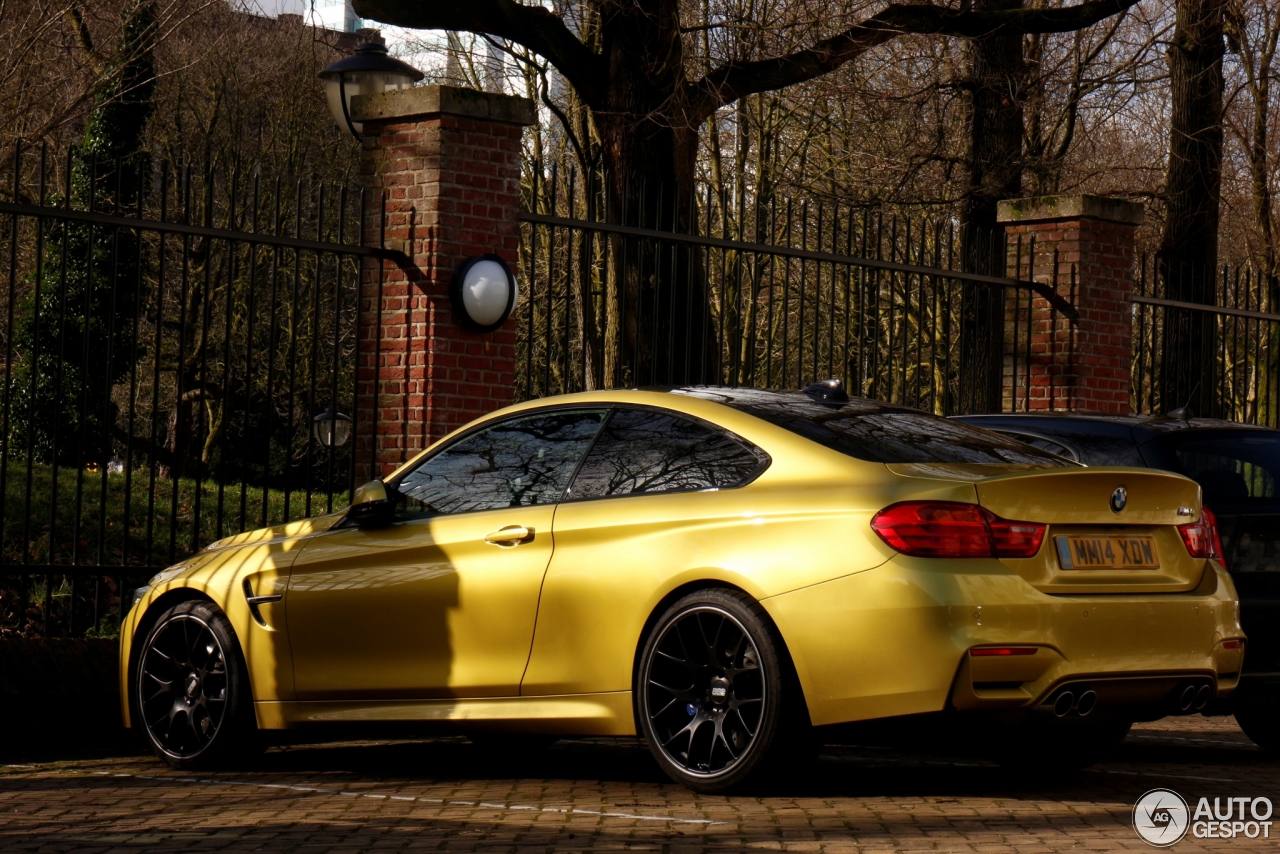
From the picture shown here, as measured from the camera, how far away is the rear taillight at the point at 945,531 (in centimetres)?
520

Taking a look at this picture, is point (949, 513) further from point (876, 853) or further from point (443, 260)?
point (443, 260)

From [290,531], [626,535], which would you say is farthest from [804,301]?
[626,535]

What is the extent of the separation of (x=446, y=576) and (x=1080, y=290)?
8.00 meters

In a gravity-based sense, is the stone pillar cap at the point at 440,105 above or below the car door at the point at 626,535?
above

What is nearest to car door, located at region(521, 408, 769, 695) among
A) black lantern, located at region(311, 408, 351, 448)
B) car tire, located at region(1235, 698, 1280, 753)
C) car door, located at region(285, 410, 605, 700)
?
car door, located at region(285, 410, 605, 700)

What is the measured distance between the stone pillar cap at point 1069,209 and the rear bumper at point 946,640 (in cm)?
792

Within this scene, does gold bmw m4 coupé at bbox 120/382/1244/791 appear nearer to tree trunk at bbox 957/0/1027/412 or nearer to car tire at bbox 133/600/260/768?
car tire at bbox 133/600/260/768

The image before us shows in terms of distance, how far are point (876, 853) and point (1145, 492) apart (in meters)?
1.76

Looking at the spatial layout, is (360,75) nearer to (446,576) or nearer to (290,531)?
(290,531)

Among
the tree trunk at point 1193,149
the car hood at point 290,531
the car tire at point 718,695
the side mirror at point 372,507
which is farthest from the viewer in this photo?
the tree trunk at point 1193,149

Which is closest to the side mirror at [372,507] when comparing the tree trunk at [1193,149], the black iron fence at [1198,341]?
the black iron fence at [1198,341]

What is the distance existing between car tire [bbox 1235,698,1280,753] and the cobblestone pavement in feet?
0.27

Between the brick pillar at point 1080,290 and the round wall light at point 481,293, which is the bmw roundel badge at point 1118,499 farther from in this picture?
the brick pillar at point 1080,290

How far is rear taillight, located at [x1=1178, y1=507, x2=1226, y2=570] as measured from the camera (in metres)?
5.79
